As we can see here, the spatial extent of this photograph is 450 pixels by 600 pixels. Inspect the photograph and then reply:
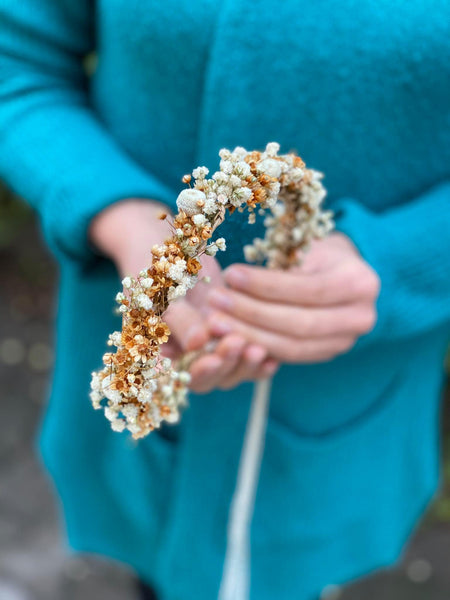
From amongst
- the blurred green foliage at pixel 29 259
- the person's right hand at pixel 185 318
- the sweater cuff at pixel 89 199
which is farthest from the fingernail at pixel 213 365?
the blurred green foliage at pixel 29 259

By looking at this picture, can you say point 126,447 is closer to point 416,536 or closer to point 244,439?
point 244,439

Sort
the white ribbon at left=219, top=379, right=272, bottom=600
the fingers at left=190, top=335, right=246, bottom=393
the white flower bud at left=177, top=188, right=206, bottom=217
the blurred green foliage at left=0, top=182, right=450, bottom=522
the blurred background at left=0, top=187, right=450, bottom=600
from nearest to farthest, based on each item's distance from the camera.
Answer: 1. the white flower bud at left=177, top=188, right=206, bottom=217
2. the fingers at left=190, top=335, right=246, bottom=393
3. the white ribbon at left=219, top=379, right=272, bottom=600
4. the blurred background at left=0, top=187, right=450, bottom=600
5. the blurred green foliage at left=0, top=182, right=450, bottom=522

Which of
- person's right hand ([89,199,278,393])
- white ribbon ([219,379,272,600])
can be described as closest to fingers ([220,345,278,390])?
person's right hand ([89,199,278,393])

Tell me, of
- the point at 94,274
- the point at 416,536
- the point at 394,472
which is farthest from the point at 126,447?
the point at 416,536

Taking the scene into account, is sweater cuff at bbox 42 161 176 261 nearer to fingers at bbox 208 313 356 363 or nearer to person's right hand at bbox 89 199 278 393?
person's right hand at bbox 89 199 278 393

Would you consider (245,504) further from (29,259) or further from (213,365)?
(29,259)

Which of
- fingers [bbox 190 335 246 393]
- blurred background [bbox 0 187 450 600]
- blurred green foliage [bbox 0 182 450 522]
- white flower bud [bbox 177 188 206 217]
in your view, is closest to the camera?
white flower bud [bbox 177 188 206 217]

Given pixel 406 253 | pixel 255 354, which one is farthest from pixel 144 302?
pixel 406 253
